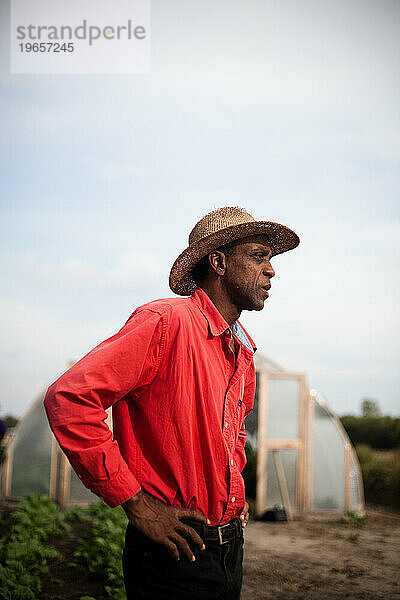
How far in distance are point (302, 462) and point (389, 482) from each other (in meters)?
2.50

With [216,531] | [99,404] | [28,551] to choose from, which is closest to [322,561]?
[28,551]

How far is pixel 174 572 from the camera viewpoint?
214cm

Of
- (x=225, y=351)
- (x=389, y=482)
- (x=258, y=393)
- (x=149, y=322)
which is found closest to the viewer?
(x=149, y=322)

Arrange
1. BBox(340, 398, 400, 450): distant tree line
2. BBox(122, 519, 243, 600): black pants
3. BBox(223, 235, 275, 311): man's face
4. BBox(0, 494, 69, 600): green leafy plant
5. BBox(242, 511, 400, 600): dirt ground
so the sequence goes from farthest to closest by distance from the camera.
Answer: BBox(340, 398, 400, 450): distant tree line
BBox(242, 511, 400, 600): dirt ground
BBox(0, 494, 69, 600): green leafy plant
BBox(223, 235, 275, 311): man's face
BBox(122, 519, 243, 600): black pants

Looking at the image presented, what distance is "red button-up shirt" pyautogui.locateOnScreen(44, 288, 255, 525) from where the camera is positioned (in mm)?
2020

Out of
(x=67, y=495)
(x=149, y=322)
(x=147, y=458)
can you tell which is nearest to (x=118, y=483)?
(x=147, y=458)

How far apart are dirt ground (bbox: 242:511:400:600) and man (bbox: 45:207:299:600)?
443 centimetres

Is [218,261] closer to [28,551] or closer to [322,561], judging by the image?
[28,551]

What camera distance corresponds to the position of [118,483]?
6.70ft

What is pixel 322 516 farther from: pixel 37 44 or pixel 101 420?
pixel 101 420

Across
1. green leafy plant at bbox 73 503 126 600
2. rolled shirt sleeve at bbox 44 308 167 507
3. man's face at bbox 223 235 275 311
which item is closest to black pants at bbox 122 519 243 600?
rolled shirt sleeve at bbox 44 308 167 507

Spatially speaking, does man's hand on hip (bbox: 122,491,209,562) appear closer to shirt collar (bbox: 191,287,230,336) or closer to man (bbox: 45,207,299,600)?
man (bbox: 45,207,299,600)

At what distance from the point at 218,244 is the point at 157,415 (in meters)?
0.73

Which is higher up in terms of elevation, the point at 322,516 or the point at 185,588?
the point at 185,588
